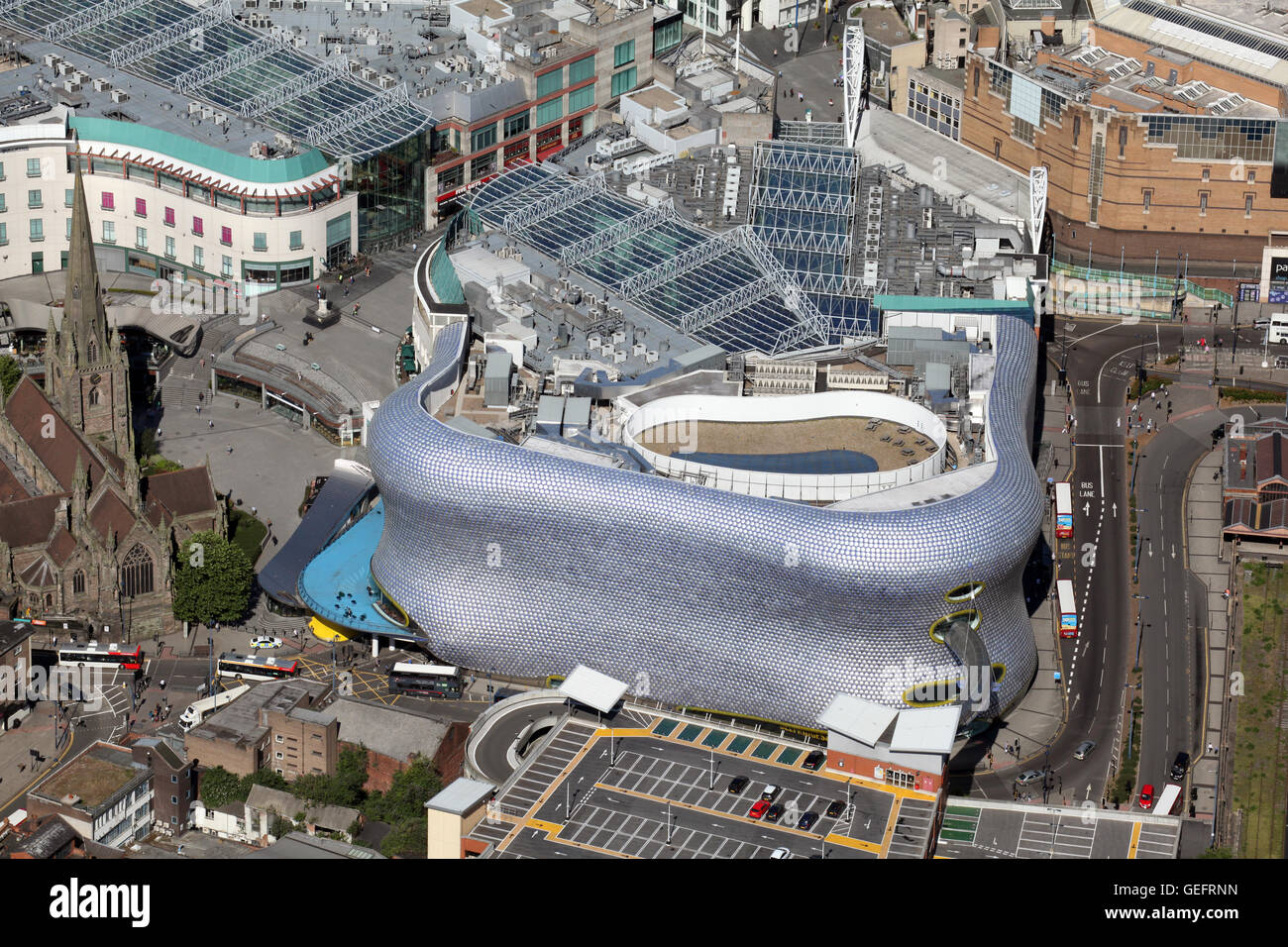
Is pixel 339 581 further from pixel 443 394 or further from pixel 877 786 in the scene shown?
pixel 877 786

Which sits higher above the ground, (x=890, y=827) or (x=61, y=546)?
(x=890, y=827)

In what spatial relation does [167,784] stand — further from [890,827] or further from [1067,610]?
[1067,610]

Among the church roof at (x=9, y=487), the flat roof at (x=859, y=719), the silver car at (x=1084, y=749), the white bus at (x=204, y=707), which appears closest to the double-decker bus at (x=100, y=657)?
the white bus at (x=204, y=707)

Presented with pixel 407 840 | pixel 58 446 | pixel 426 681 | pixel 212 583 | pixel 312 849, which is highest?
pixel 58 446

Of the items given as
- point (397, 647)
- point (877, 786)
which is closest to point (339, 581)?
point (397, 647)

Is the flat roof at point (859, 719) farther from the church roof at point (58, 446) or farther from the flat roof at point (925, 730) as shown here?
the church roof at point (58, 446)

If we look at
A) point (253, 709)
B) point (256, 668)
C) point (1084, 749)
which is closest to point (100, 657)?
point (256, 668)
